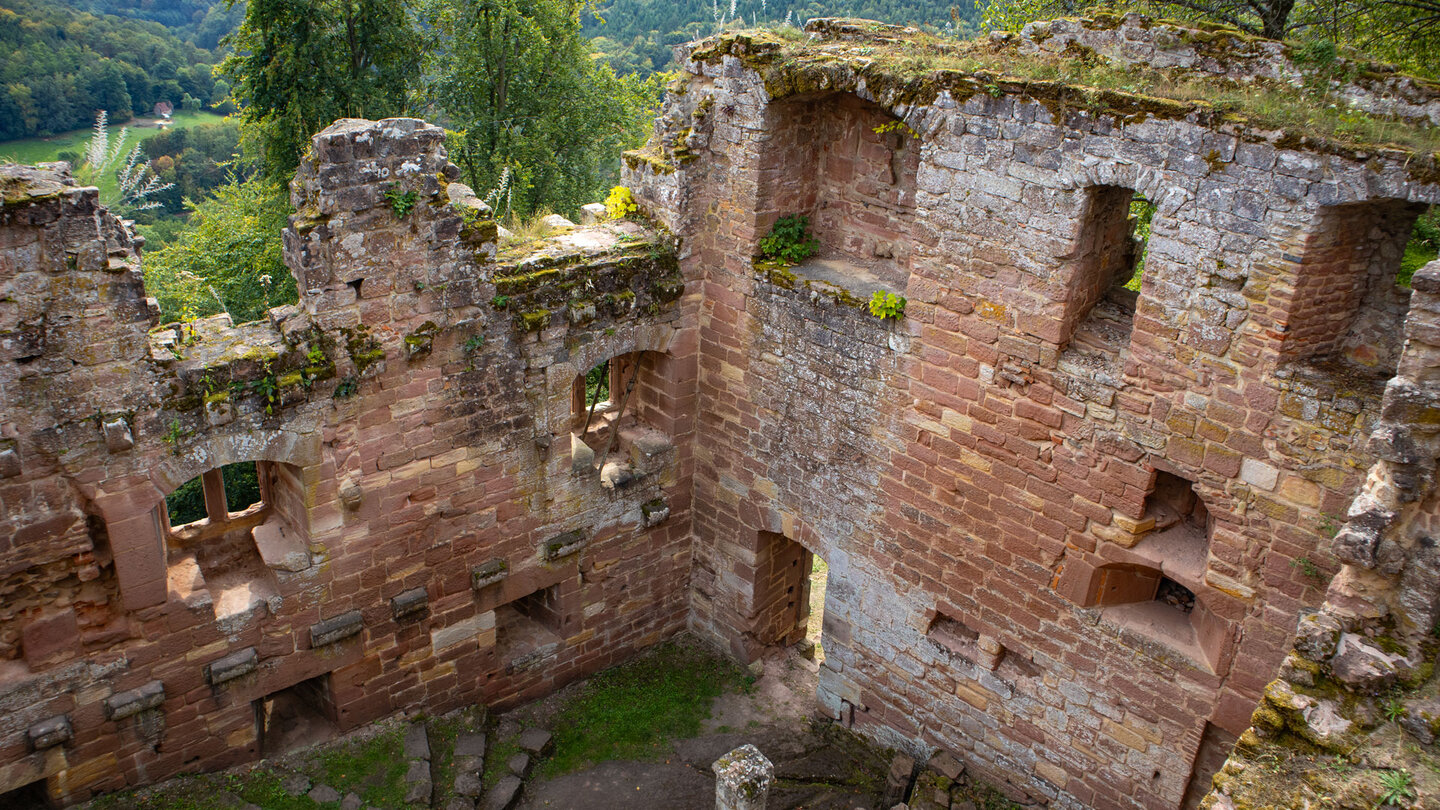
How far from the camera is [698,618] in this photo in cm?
1221

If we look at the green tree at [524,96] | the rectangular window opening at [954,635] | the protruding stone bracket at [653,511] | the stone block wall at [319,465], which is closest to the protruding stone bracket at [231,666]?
the stone block wall at [319,465]

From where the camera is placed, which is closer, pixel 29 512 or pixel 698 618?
pixel 29 512

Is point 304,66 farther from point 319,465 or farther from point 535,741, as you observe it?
point 535,741

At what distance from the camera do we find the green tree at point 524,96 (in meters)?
20.4

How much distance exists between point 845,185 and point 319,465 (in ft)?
17.6

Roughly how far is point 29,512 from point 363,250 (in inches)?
118

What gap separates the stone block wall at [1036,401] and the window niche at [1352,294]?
22 mm

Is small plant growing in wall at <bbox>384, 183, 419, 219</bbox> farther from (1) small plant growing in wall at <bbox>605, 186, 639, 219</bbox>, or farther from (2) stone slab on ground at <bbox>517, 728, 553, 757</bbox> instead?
(2) stone slab on ground at <bbox>517, 728, 553, 757</bbox>

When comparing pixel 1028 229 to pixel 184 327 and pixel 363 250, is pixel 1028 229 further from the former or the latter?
pixel 184 327

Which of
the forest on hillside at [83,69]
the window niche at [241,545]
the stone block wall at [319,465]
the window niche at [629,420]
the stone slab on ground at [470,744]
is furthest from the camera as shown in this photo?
the forest on hillside at [83,69]

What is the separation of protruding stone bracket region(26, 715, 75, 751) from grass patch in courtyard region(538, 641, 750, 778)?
12.0 feet

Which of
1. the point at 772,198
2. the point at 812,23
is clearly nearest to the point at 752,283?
the point at 772,198

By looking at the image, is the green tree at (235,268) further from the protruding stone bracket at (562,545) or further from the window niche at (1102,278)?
the window niche at (1102,278)

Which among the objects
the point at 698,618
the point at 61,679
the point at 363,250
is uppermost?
the point at 363,250
